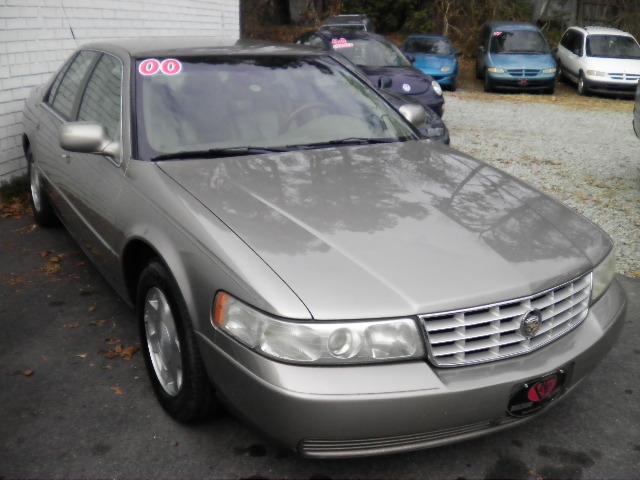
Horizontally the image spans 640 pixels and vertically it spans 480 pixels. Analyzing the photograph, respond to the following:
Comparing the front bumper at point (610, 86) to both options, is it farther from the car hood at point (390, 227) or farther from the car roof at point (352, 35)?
the car hood at point (390, 227)

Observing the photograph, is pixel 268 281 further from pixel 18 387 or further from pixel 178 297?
pixel 18 387

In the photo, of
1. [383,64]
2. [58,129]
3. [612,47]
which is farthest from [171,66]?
[612,47]

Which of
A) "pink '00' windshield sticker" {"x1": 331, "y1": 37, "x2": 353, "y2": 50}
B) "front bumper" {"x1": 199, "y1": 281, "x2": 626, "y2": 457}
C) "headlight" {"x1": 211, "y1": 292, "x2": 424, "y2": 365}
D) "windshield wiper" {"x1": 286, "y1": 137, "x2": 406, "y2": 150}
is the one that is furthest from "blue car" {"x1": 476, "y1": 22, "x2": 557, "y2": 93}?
"headlight" {"x1": 211, "y1": 292, "x2": 424, "y2": 365}

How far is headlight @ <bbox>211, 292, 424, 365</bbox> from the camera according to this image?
88.4 inches

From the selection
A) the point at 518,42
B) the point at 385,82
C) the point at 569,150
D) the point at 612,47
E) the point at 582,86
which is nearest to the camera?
the point at 569,150

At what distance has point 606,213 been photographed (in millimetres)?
6473

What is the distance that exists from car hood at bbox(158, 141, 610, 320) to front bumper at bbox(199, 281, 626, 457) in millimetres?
222

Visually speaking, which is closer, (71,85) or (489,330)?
(489,330)

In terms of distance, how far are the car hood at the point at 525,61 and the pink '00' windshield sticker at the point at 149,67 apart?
13913mm

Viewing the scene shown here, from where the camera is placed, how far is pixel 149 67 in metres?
3.63

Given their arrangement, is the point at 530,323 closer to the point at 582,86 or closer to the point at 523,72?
Answer: the point at 523,72

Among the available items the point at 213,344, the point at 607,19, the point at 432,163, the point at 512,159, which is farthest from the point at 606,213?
A: the point at 607,19

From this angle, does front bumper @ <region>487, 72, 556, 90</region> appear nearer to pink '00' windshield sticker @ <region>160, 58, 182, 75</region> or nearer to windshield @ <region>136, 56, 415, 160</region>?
windshield @ <region>136, 56, 415, 160</region>

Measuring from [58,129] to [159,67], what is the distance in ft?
3.85
